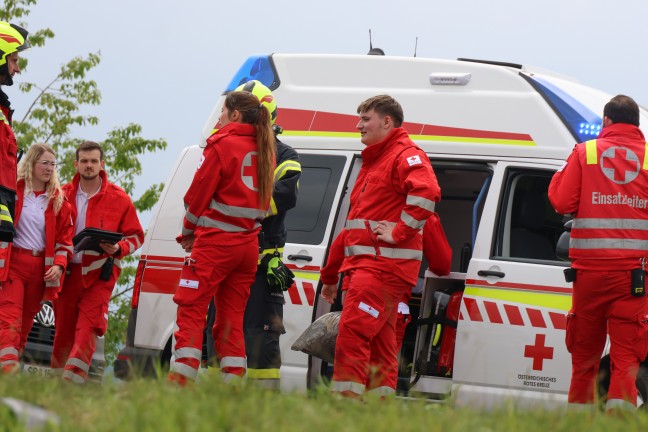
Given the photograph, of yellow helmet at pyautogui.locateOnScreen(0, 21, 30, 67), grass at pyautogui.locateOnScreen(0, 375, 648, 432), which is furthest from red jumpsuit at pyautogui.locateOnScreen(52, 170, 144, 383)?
grass at pyautogui.locateOnScreen(0, 375, 648, 432)

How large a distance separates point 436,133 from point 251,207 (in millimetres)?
1492

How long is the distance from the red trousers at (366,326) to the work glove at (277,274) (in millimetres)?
583

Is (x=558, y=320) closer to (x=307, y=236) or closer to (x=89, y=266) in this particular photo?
(x=307, y=236)

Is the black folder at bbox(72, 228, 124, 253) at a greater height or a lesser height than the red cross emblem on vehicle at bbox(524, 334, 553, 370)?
greater

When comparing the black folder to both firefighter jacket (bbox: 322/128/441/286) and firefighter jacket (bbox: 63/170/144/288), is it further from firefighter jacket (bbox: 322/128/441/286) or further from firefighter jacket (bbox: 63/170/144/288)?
firefighter jacket (bbox: 322/128/441/286)

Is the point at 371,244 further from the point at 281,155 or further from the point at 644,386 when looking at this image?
the point at 644,386

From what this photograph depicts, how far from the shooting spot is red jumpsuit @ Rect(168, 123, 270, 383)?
6.79 meters

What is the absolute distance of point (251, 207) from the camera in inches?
273

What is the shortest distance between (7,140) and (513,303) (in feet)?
10.2

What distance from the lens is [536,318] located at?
7.13 metres

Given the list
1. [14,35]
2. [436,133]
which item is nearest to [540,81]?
[436,133]

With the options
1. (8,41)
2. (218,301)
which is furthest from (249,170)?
(8,41)

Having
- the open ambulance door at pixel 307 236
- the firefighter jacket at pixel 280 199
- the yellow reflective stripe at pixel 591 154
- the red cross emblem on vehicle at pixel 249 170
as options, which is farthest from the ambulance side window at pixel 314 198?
the yellow reflective stripe at pixel 591 154

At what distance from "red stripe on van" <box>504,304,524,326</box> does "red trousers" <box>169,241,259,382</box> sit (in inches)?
60.7
